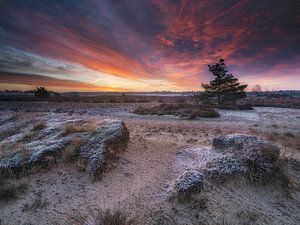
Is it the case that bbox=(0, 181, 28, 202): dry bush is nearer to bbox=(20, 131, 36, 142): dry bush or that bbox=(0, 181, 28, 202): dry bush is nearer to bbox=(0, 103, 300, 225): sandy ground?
bbox=(0, 103, 300, 225): sandy ground

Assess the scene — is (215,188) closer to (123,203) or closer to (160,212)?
(160,212)

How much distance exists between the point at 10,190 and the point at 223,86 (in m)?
28.5

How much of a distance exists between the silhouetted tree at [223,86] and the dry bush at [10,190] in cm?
2674

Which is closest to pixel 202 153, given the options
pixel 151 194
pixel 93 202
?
pixel 151 194

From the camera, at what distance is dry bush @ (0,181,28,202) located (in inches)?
158

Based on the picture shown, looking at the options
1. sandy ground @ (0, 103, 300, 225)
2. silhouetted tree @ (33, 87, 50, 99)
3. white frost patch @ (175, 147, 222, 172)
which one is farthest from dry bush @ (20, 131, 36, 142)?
silhouetted tree @ (33, 87, 50, 99)

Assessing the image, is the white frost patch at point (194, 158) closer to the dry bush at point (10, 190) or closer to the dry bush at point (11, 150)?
the dry bush at point (10, 190)

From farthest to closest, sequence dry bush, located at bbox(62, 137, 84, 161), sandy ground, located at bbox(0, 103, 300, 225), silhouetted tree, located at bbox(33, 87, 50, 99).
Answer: silhouetted tree, located at bbox(33, 87, 50, 99) < dry bush, located at bbox(62, 137, 84, 161) < sandy ground, located at bbox(0, 103, 300, 225)

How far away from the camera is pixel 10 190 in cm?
411

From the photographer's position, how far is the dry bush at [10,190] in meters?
4.01

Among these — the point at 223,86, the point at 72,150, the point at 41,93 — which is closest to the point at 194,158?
the point at 72,150

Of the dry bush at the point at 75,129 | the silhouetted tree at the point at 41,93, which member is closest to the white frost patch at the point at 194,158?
the dry bush at the point at 75,129

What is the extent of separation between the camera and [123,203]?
12.7 ft

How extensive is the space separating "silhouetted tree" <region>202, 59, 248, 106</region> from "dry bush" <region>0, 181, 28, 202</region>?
26743mm
